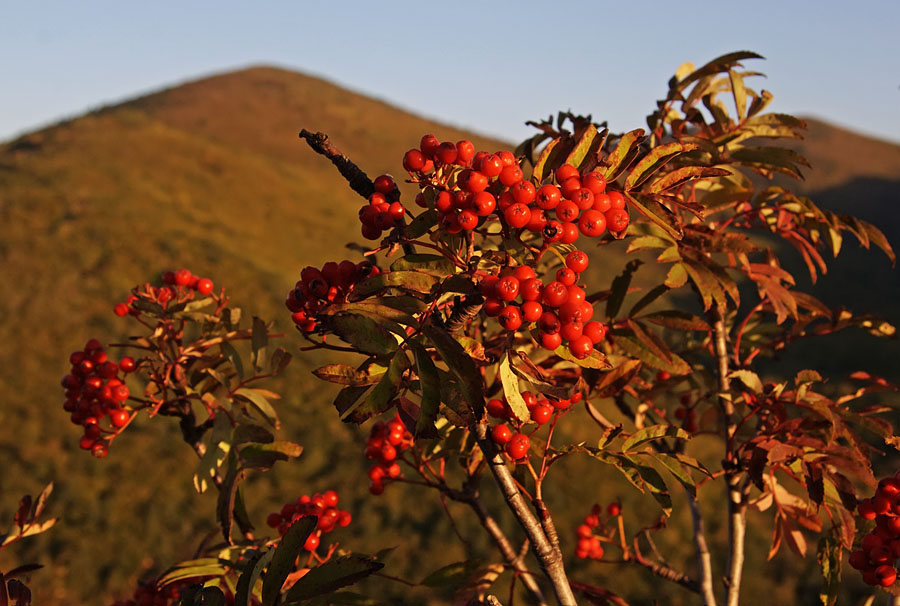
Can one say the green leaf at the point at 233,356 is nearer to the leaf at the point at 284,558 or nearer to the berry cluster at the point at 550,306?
the leaf at the point at 284,558

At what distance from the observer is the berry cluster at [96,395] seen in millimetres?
2301

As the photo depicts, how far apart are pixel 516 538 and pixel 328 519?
7513 mm

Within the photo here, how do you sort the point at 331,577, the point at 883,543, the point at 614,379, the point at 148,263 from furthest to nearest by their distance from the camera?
1. the point at 148,263
2. the point at 614,379
3. the point at 883,543
4. the point at 331,577

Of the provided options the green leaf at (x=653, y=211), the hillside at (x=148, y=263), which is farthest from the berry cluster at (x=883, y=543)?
the hillside at (x=148, y=263)

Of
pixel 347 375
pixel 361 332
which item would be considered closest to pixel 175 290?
pixel 347 375

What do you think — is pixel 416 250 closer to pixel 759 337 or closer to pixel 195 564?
pixel 195 564

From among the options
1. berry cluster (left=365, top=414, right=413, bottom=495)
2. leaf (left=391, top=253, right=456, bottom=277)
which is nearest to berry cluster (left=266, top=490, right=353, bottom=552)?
berry cluster (left=365, top=414, right=413, bottom=495)

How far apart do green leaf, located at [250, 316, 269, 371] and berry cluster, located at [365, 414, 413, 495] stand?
45 cm

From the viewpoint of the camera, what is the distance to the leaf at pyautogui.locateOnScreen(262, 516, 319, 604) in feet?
4.74

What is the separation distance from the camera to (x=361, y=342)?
136 cm

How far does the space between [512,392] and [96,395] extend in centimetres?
163

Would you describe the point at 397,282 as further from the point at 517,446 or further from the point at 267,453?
the point at 267,453

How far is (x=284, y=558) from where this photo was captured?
1.46 m

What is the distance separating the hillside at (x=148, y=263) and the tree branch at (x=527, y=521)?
8.11m
